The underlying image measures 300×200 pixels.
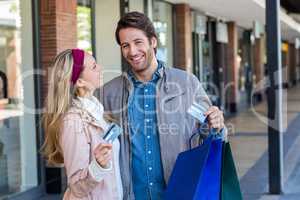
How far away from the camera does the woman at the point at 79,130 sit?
2.55 metres

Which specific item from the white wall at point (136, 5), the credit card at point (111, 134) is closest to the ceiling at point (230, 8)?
the white wall at point (136, 5)

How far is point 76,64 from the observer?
2.66 meters

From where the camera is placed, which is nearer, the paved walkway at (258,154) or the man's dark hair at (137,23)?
the man's dark hair at (137,23)

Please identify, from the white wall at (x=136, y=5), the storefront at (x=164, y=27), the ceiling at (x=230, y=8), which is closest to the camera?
the white wall at (x=136, y=5)

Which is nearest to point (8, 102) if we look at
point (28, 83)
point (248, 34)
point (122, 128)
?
point (28, 83)

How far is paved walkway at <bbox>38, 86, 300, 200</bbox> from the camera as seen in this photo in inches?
320

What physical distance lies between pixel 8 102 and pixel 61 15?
1.38 metres

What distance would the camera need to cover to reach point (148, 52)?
274cm

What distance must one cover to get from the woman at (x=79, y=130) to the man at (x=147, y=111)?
95mm

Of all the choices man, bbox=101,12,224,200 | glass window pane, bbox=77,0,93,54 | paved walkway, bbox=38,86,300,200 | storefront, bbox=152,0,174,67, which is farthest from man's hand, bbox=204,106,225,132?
storefront, bbox=152,0,174,67

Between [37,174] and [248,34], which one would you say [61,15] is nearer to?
[37,174]

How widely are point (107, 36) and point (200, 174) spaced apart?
7.94m

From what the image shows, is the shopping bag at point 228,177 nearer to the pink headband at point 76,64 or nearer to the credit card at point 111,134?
the credit card at point 111,134

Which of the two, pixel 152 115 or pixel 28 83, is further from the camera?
pixel 28 83
